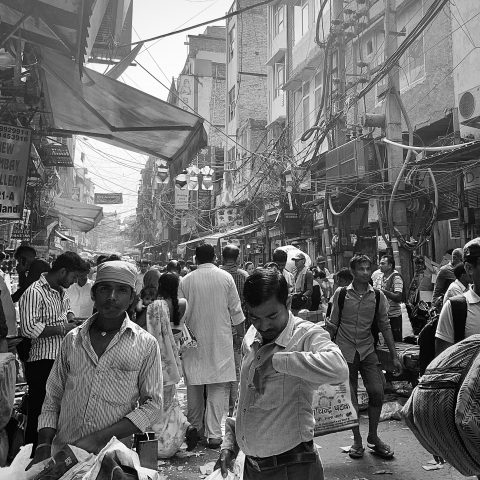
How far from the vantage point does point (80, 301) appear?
6.45 metres

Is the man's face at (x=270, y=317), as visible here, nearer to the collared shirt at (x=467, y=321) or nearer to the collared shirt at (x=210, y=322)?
the collared shirt at (x=467, y=321)

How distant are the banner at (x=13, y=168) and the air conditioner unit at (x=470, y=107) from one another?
8.98 m

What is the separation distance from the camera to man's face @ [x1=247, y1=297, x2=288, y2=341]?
7.47ft

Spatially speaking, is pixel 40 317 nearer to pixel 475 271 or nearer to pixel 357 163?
pixel 475 271

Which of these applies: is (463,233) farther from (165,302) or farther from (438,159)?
(165,302)

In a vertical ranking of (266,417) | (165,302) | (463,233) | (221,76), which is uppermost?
(221,76)

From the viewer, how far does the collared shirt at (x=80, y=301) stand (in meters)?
6.42

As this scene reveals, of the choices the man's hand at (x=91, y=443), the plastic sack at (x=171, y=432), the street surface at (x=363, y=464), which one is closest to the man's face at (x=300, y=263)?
the street surface at (x=363, y=464)

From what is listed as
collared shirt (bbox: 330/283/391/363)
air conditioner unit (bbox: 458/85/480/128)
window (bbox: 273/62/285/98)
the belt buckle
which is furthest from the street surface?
window (bbox: 273/62/285/98)

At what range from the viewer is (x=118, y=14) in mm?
5902

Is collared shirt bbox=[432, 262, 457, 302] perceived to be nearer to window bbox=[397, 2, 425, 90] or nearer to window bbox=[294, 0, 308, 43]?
window bbox=[397, 2, 425, 90]

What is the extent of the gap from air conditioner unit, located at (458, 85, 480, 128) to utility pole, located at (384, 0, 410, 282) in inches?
60.9

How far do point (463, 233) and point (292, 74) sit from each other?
13.0 m

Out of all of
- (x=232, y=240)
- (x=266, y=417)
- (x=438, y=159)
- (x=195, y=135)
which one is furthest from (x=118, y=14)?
(x=232, y=240)
